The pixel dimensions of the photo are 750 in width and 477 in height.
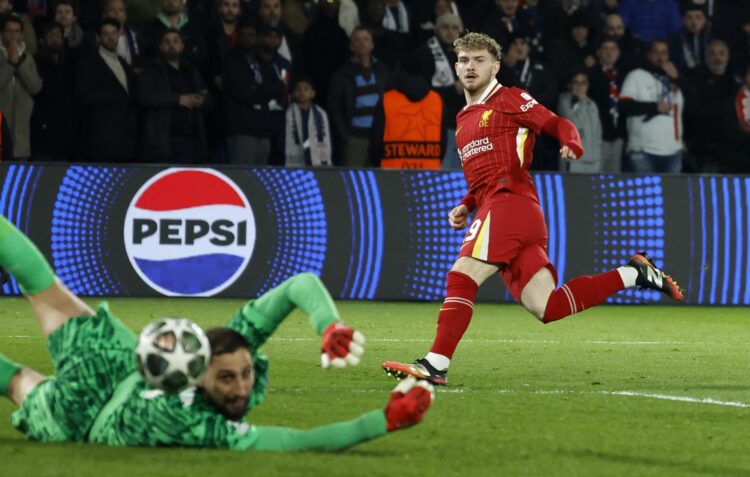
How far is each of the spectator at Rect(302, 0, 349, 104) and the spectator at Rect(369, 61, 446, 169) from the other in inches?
32.6

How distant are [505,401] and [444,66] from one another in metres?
8.63

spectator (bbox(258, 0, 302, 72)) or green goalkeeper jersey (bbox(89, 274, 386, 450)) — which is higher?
spectator (bbox(258, 0, 302, 72))

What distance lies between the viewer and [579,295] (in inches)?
359

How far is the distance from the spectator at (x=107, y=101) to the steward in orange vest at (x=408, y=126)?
256 centimetres

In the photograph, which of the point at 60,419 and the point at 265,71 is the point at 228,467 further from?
the point at 265,71

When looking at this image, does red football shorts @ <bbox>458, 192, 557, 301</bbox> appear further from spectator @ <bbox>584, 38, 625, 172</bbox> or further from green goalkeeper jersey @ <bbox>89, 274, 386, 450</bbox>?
spectator @ <bbox>584, 38, 625, 172</bbox>

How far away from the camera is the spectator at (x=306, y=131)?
1592 cm

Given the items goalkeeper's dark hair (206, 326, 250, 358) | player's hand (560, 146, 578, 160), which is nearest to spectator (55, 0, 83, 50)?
player's hand (560, 146, 578, 160)

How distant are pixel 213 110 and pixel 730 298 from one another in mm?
5718

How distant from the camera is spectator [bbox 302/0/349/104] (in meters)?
16.5

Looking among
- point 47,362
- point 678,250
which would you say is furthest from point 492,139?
point 678,250

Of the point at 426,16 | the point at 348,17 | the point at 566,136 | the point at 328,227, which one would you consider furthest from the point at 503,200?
the point at 426,16

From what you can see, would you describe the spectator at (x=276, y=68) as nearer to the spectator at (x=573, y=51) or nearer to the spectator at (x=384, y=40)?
the spectator at (x=384, y=40)

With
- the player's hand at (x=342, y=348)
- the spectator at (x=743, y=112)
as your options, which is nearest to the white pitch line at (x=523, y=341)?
the spectator at (x=743, y=112)
